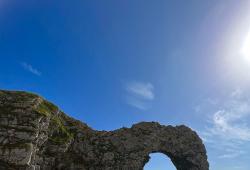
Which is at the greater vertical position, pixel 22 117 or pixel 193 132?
pixel 193 132

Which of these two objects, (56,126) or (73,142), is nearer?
(56,126)

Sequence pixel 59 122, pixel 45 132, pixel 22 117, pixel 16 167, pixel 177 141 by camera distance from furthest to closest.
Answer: pixel 177 141, pixel 59 122, pixel 45 132, pixel 22 117, pixel 16 167

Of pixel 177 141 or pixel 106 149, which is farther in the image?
pixel 177 141

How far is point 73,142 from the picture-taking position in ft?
124

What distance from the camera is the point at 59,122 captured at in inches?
1481

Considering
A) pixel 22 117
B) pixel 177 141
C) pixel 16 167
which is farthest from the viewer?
pixel 177 141

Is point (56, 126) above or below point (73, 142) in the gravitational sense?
above

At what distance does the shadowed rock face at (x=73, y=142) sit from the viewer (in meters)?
30.3

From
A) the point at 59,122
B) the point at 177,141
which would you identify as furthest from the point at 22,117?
the point at 177,141

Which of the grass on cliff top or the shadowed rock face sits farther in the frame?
the grass on cliff top

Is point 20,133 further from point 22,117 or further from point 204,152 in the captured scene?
point 204,152

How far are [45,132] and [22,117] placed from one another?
334 centimetres

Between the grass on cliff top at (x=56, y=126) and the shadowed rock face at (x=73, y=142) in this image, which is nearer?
the shadowed rock face at (x=73, y=142)

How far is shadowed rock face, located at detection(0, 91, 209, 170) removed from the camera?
30312mm
